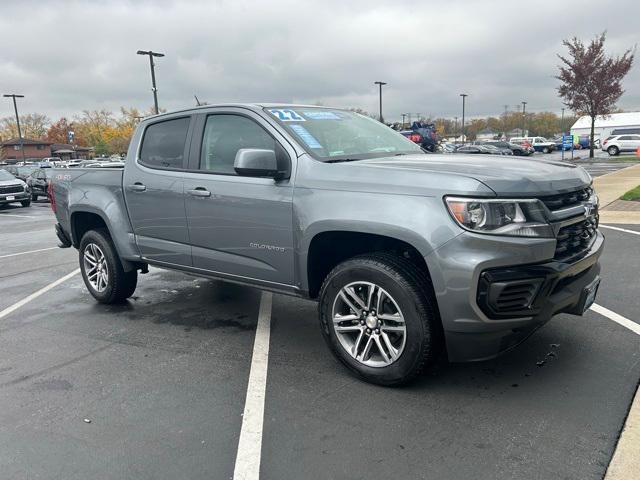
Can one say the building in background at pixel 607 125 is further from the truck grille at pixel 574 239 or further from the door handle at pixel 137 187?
the door handle at pixel 137 187

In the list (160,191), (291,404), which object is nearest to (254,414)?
(291,404)

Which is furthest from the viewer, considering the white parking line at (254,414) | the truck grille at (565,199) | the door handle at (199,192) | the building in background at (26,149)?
the building in background at (26,149)

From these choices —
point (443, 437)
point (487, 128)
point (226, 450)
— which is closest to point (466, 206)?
point (443, 437)

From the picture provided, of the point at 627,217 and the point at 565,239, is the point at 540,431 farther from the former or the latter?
the point at 627,217

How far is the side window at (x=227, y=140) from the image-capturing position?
4.27 metres

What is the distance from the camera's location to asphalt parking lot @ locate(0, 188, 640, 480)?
110 inches

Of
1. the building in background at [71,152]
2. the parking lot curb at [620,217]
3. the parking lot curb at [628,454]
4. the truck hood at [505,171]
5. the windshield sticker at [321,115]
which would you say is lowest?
the building in background at [71,152]

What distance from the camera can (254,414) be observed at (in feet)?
10.9

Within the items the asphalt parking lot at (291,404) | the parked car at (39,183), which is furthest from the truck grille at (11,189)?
the asphalt parking lot at (291,404)

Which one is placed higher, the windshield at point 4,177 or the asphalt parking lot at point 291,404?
the windshield at point 4,177

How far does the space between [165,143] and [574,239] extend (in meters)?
3.51

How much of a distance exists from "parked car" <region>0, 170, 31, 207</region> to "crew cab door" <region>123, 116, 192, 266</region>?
59.9 ft

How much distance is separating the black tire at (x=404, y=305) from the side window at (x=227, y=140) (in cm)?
120

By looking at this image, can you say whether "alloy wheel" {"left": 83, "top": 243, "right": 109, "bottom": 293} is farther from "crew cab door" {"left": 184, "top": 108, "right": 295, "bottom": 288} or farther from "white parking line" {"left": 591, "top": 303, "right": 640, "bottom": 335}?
"white parking line" {"left": 591, "top": 303, "right": 640, "bottom": 335}
